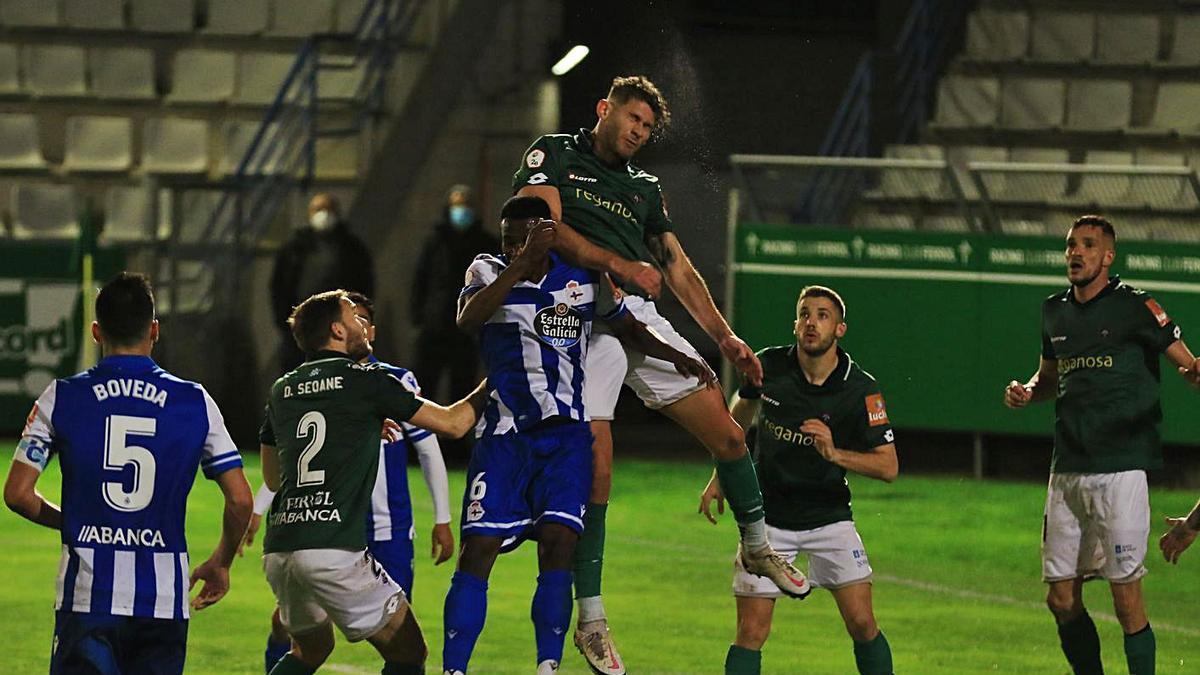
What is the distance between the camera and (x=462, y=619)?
6.73 metres

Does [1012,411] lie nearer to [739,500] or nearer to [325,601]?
[739,500]

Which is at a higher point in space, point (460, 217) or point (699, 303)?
point (460, 217)

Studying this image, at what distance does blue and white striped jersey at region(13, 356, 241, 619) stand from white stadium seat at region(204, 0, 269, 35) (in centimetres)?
1576

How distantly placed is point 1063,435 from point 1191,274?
7598mm

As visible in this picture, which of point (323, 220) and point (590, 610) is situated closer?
point (590, 610)

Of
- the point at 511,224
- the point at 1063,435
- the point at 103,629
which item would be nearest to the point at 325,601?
the point at 103,629

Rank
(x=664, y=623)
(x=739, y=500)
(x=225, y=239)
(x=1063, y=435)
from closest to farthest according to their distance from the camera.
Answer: (x=739, y=500) → (x=1063, y=435) → (x=664, y=623) → (x=225, y=239)

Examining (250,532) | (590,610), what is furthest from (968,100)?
(250,532)

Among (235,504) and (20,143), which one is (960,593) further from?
(20,143)

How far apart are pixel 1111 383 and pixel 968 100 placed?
12.0 m

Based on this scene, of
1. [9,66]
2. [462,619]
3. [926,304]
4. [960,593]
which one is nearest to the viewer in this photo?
[462,619]

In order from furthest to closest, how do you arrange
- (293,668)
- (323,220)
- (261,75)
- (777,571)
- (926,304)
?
(261,75) → (323,220) → (926,304) → (777,571) → (293,668)

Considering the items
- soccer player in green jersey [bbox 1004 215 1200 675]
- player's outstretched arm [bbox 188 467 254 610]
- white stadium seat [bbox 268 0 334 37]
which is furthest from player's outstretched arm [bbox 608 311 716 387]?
white stadium seat [bbox 268 0 334 37]

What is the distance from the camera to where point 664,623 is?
1008 centimetres
